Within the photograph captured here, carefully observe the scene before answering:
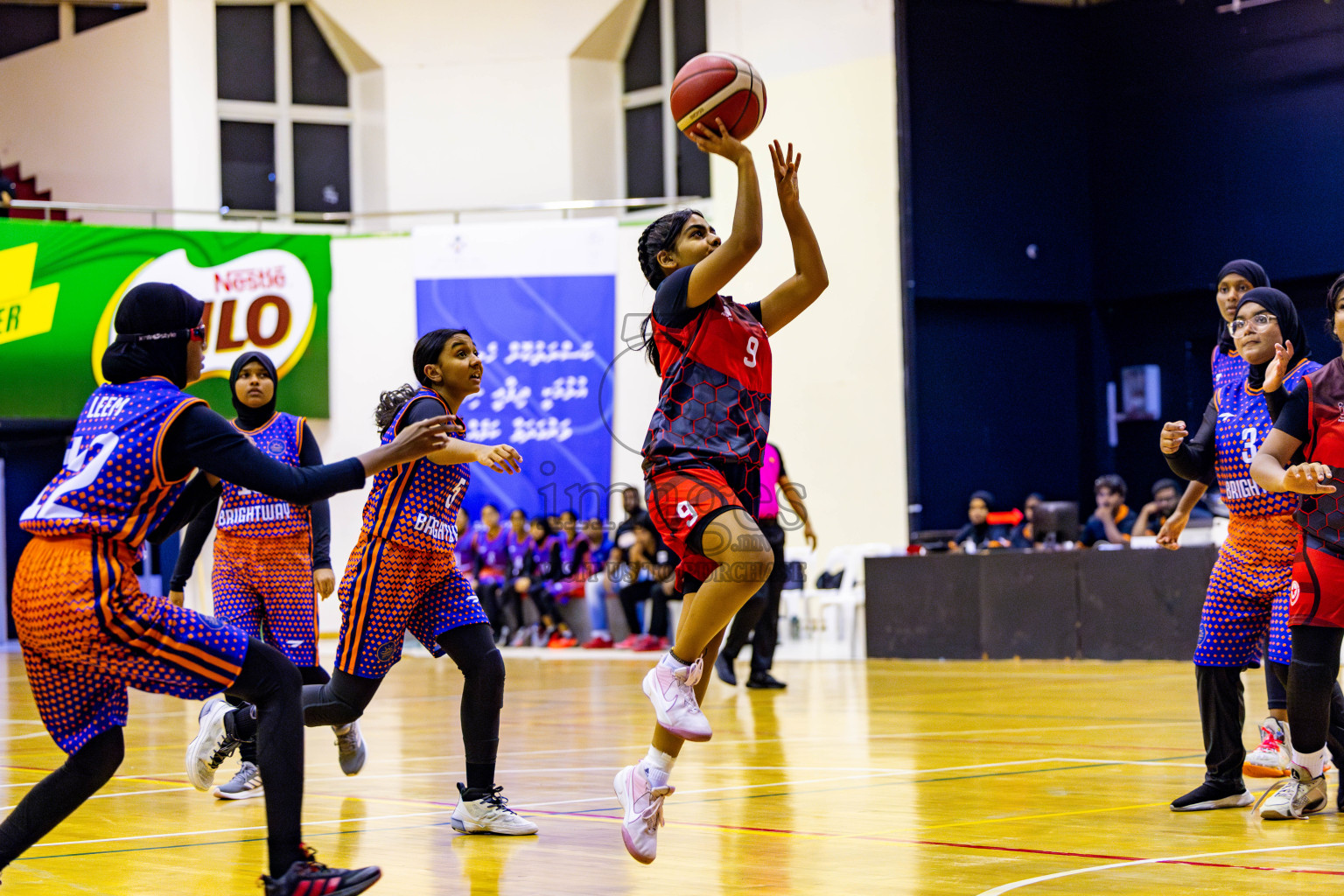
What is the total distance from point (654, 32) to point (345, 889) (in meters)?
19.1

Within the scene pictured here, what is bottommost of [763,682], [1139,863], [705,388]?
[763,682]

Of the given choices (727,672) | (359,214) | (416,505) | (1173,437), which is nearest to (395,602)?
(416,505)

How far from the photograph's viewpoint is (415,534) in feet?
16.6

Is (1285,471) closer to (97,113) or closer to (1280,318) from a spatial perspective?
(1280,318)

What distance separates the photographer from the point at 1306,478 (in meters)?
4.35

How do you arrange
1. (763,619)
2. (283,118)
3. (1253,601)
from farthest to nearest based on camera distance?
1. (283,118)
2. (763,619)
3. (1253,601)

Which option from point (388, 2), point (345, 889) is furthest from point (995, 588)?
point (388, 2)

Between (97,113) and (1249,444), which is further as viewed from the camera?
(97,113)

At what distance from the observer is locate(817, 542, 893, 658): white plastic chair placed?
600 inches

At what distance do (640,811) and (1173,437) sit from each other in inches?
98.4

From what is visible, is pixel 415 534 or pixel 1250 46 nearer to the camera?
pixel 415 534

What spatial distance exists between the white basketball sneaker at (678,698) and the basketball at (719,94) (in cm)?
154

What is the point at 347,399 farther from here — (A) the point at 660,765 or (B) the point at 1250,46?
(A) the point at 660,765

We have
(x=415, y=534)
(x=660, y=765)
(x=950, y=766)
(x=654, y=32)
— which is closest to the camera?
(x=660, y=765)
